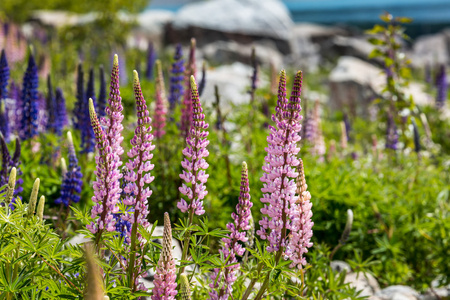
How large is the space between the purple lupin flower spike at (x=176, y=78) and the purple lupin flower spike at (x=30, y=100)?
1.56 meters

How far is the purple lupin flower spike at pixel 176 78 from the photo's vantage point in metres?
5.51

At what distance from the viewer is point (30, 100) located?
15.5 feet

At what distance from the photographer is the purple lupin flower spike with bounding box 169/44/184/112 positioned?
5508mm

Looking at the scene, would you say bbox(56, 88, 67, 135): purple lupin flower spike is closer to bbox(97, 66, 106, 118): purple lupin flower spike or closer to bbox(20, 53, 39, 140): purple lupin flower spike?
bbox(20, 53, 39, 140): purple lupin flower spike

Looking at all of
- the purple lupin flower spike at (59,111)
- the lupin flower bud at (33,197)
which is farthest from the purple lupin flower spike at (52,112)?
the lupin flower bud at (33,197)

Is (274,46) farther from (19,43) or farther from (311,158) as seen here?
(311,158)

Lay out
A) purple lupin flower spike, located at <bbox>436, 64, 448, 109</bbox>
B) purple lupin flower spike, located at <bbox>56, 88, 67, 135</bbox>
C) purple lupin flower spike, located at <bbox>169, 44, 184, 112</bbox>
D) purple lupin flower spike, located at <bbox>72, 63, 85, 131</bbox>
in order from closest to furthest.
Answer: purple lupin flower spike, located at <bbox>72, 63, 85, 131</bbox> → purple lupin flower spike, located at <bbox>56, 88, 67, 135</bbox> → purple lupin flower spike, located at <bbox>169, 44, 184, 112</bbox> → purple lupin flower spike, located at <bbox>436, 64, 448, 109</bbox>

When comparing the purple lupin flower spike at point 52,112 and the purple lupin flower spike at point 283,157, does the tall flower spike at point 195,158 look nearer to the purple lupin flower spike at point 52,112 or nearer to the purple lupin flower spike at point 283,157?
the purple lupin flower spike at point 283,157

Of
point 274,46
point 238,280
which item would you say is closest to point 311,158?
point 238,280

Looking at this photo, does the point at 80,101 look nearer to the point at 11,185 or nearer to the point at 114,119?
the point at 11,185

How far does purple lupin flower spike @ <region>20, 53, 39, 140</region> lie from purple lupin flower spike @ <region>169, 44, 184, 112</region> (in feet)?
5.13

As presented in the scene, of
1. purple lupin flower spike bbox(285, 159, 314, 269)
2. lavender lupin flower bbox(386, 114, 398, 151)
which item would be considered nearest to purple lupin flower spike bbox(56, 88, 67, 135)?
purple lupin flower spike bbox(285, 159, 314, 269)

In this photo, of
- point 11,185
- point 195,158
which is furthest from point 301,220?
point 11,185

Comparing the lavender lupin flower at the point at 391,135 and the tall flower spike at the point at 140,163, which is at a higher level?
the tall flower spike at the point at 140,163
